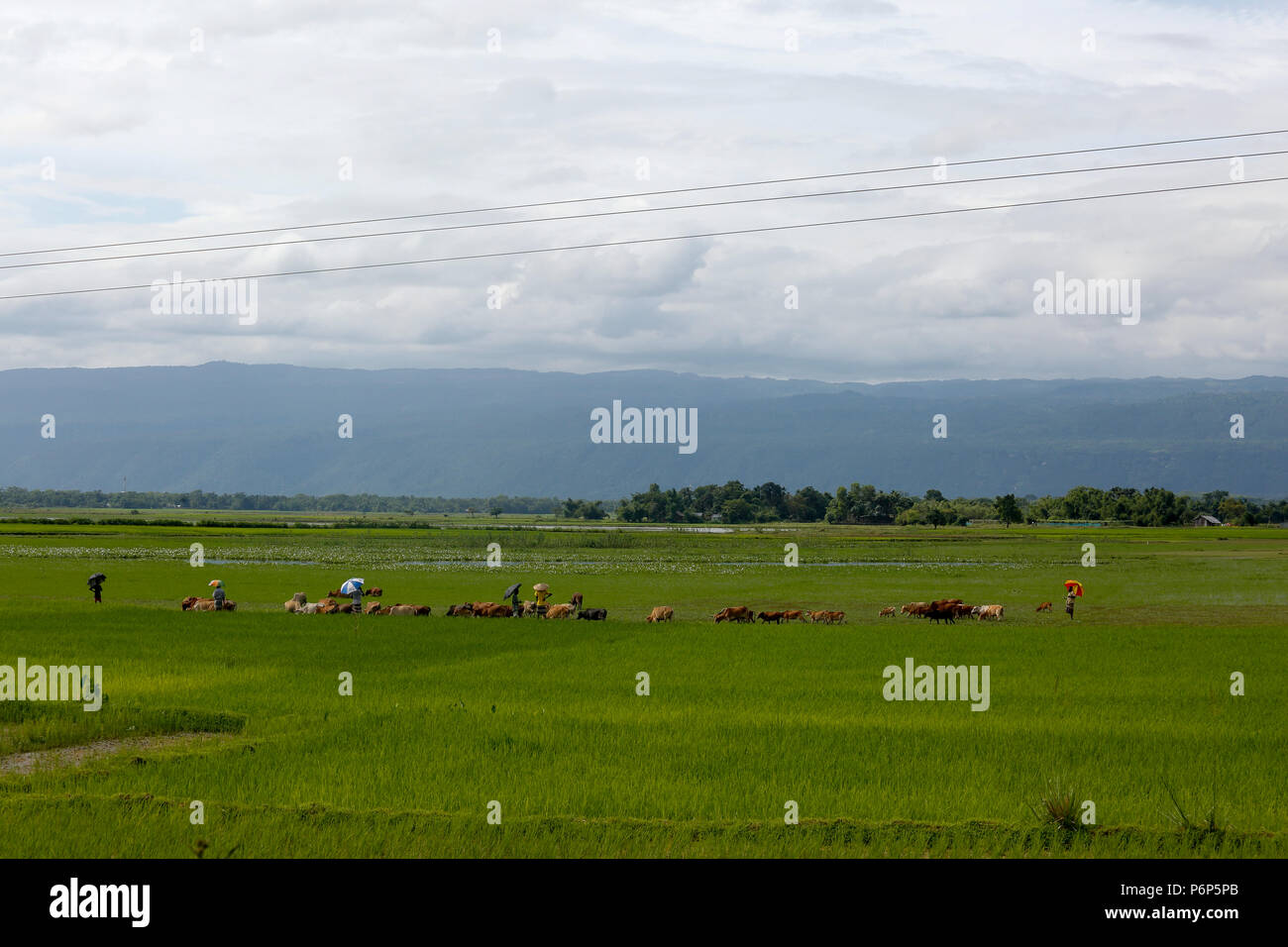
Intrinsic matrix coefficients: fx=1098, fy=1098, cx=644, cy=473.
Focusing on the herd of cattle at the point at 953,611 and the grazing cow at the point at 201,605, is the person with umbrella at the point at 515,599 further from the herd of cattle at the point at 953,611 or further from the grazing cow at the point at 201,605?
the herd of cattle at the point at 953,611

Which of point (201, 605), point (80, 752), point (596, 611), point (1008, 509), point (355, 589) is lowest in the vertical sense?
point (596, 611)

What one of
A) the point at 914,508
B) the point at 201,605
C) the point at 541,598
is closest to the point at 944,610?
the point at 541,598

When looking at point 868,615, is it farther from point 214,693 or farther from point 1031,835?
point 1031,835

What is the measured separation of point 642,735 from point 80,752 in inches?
297

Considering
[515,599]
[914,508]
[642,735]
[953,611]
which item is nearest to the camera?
[642,735]

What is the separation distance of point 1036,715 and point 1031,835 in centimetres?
738

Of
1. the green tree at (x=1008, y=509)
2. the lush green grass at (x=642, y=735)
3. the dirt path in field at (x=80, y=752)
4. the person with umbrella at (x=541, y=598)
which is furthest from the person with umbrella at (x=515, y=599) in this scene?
the green tree at (x=1008, y=509)

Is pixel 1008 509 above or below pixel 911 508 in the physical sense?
above

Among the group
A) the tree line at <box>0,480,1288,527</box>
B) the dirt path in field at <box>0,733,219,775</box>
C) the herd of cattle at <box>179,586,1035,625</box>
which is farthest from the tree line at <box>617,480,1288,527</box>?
the dirt path in field at <box>0,733,219,775</box>

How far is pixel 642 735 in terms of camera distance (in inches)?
600

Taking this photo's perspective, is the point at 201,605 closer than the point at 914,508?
Yes

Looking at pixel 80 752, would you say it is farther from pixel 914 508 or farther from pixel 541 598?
pixel 914 508
